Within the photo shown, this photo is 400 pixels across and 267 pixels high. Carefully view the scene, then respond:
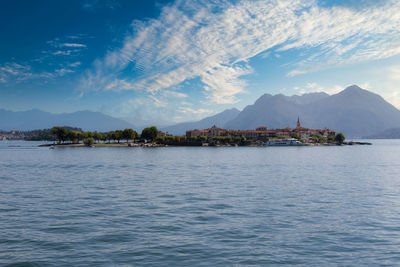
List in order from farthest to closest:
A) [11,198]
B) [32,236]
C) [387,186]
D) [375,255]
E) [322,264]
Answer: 1. [387,186]
2. [11,198]
3. [32,236]
4. [375,255]
5. [322,264]

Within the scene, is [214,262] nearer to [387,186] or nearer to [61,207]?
[61,207]

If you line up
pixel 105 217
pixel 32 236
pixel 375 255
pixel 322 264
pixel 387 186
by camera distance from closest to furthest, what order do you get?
pixel 322 264 → pixel 375 255 → pixel 32 236 → pixel 105 217 → pixel 387 186

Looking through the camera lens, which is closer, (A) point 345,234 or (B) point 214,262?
(B) point 214,262

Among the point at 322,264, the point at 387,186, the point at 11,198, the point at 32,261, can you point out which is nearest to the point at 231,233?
the point at 322,264

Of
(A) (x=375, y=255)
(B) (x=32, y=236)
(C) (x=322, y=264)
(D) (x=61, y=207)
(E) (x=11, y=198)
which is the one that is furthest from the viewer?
(E) (x=11, y=198)

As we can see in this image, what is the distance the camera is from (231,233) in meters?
17.4

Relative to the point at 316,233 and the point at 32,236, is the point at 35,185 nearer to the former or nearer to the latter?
the point at 32,236

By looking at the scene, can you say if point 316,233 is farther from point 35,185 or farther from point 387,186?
point 35,185

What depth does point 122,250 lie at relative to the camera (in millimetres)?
14828

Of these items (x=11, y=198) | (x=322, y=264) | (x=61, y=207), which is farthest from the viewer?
(x=11, y=198)

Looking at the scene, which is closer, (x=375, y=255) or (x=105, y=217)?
(x=375, y=255)

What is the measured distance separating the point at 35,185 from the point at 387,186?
42.3m

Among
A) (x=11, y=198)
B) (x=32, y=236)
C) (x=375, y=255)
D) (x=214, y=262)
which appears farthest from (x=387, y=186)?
(x=11, y=198)

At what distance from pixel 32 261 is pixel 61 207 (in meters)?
11.5
